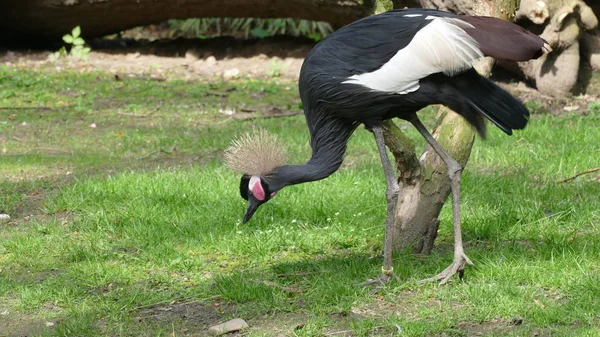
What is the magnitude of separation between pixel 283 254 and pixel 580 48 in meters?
5.59

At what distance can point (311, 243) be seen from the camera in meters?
5.05

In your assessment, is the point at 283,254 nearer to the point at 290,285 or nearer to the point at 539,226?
the point at 290,285

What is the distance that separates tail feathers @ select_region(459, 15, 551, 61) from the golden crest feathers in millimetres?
1148

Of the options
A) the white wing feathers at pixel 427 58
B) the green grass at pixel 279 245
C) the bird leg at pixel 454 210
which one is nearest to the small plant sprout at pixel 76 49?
the green grass at pixel 279 245

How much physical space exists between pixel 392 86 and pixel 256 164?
0.82m

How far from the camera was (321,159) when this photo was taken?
4344 mm

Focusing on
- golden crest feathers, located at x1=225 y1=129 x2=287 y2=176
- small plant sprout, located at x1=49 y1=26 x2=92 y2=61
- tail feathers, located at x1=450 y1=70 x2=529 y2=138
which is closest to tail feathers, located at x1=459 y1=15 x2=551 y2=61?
tail feathers, located at x1=450 y1=70 x2=529 y2=138

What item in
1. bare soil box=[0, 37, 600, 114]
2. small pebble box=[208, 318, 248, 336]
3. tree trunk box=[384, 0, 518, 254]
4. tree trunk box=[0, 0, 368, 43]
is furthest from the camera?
bare soil box=[0, 37, 600, 114]

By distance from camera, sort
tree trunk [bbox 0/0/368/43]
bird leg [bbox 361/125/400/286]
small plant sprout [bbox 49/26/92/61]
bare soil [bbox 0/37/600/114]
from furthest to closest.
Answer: small plant sprout [bbox 49/26/92/61] → bare soil [bbox 0/37/600/114] → tree trunk [bbox 0/0/368/43] → bird leg [bbox 361/125/400/286]

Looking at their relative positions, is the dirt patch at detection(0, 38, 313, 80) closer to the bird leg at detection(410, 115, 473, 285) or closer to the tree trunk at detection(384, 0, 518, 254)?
the tree trunk at detection(384, 0, 518, 254)

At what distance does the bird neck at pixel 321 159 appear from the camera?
4289 millimetres

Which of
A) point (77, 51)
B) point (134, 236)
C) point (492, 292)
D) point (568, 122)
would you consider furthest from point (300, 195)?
point (77, 51)

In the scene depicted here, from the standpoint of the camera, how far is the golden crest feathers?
435 cm

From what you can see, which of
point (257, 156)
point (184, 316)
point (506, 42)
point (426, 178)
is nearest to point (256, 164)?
point (257, 156)
